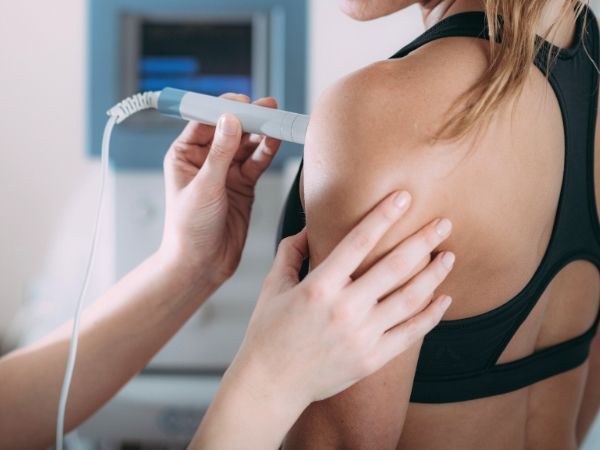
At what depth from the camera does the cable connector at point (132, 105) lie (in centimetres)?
73

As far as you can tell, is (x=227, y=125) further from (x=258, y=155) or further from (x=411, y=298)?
(x=411, y=298)

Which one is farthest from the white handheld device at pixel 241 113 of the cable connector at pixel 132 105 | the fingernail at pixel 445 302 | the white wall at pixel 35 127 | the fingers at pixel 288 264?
the white wall at pixel 35 127

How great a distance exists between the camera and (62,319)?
1435 mm

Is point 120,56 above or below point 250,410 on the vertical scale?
above

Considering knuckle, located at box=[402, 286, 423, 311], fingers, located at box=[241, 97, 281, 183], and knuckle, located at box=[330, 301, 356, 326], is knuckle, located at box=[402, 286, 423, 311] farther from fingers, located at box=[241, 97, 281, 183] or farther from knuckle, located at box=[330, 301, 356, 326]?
fingers, located at box=[241, 97, 281, 183]

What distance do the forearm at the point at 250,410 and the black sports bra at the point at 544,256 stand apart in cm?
13

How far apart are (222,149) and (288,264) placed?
0.21 m

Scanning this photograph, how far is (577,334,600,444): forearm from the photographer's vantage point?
81 cm

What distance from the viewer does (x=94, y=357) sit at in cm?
81

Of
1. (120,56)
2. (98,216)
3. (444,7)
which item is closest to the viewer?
(444,7)

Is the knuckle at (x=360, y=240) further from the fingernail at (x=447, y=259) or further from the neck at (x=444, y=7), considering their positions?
the neck at (x=444, y=7)

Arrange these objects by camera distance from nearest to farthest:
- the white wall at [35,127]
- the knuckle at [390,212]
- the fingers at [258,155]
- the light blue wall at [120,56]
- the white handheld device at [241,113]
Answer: the knuckle at [390,212], the white handheld device at [241,113], the fingers at [258,155], the light blue wall at [120,56], the white wall at [35,127]

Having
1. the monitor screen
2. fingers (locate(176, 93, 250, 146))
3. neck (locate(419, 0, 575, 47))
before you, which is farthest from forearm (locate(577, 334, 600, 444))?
the monitor screen

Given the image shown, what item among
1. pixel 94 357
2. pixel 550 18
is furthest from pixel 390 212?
pixel 94 357
